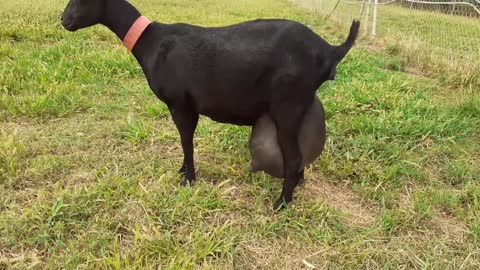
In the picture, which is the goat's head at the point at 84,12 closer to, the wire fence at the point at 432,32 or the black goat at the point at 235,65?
the black goat at the point at 235,65

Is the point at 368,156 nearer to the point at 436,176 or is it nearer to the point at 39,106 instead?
the point at 436,176

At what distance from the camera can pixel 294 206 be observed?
285 cm

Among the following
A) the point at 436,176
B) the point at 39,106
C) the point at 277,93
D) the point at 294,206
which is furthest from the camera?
the point at 39,106

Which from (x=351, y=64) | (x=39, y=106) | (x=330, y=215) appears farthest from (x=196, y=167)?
(x=351, y=64)

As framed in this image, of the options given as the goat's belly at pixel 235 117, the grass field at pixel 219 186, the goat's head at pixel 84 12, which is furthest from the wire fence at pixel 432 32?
the goat's head at pixel 84 12

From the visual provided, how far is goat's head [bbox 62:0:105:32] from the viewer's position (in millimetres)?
2797

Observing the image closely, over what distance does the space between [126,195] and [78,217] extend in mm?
336

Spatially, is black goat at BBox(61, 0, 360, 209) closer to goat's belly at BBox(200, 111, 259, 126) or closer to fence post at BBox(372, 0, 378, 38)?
goat's belly at BBox(200, 111, 259, 126)

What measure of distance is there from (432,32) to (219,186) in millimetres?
5522

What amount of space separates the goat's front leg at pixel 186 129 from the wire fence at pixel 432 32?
3851 millimetres

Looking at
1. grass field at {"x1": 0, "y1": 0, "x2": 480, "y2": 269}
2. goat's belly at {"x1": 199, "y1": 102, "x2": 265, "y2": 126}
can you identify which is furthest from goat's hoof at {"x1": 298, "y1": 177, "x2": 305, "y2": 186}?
goat's belly at {"x1": 199, "y1": 102, "x2": 265, "y2": 126}

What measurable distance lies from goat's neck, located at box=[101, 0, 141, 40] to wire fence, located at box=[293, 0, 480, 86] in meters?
4.19

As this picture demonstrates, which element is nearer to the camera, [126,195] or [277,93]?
[277,93]

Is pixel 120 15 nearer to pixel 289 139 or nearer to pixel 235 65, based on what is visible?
pixel 235 65
